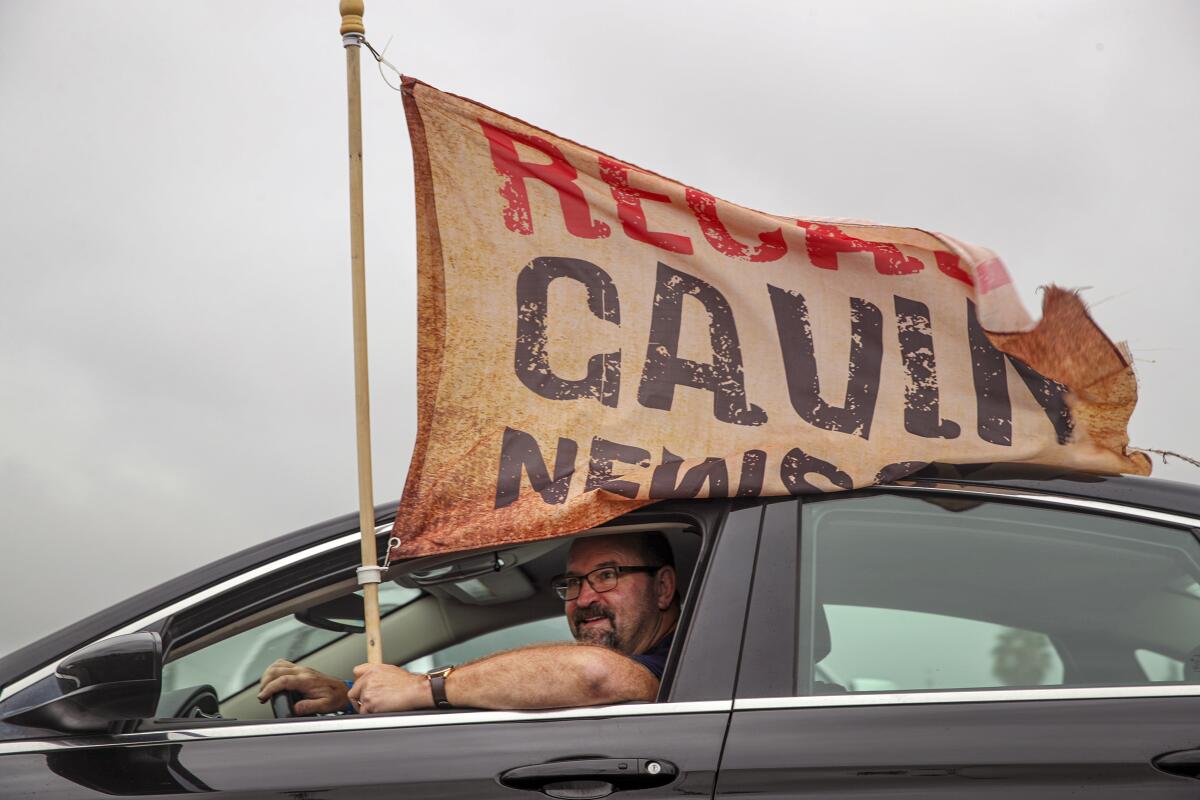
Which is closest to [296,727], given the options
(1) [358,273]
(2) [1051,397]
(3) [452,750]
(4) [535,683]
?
(3) [452,750]

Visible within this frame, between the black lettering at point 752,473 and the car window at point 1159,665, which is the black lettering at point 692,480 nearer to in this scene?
the black lettering at point 752,473

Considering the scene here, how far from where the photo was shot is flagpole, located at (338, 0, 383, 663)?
8.64 feet

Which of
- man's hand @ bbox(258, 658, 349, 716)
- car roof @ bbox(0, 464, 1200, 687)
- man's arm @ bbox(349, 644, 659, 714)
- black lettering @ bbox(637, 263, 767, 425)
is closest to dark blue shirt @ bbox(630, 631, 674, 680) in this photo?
man's arm @ bbox(349, 644, 659, 714)

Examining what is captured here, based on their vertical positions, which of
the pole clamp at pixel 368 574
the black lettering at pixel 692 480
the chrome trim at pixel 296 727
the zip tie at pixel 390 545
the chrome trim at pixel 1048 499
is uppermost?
the black lettering at pixel 692 480

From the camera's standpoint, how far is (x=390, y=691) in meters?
2.36

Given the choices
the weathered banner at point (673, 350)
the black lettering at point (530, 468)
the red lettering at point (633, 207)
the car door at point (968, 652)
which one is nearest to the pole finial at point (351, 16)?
the weathered banner at point (673, 350)

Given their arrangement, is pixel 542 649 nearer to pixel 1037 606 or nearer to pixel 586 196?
pixel 1037 606

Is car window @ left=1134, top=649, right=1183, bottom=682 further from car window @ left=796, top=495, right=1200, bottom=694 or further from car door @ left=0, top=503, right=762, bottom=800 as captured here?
car door @ left=0, top=503, right=762, bottom=800

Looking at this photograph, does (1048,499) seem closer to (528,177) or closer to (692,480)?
(692,480)

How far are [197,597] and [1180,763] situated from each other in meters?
1.88

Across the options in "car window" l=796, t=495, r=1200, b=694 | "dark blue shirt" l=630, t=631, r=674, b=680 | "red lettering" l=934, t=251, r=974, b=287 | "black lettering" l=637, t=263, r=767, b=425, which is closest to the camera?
"car window" l=796, t=495, r=1200, b=694

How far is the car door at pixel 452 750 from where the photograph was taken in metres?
2.07

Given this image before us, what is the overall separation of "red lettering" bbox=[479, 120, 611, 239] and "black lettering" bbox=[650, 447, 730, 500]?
721mm

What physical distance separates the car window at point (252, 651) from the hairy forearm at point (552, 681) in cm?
54
